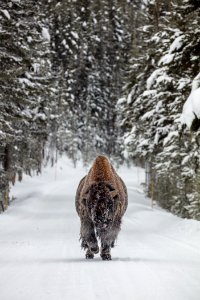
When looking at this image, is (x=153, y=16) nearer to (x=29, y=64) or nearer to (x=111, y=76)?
(x=29, y=64)

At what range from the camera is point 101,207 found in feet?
26.6

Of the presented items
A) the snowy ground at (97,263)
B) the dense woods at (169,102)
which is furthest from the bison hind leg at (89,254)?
the dense woods at (169,102)

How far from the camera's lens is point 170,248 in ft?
35.9

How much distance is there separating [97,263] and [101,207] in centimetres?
94

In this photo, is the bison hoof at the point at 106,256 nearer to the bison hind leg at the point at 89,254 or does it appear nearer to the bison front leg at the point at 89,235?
the bison front leg at the point at 89,235

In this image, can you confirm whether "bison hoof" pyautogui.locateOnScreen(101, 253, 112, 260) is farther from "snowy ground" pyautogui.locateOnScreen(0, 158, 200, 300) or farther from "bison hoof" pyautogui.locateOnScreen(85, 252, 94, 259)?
"bison hoof" pyautogui.locateOnScreen(85, 252, 94, 259)

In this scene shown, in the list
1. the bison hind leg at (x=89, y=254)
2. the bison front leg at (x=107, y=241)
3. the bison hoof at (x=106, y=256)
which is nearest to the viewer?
the bison front leg at (x=107, y=241)

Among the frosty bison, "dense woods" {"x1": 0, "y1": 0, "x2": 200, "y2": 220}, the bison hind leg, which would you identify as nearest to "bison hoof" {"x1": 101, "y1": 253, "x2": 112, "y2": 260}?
the frosty bison

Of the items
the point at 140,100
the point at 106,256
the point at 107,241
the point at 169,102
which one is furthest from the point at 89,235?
the point at 140,100

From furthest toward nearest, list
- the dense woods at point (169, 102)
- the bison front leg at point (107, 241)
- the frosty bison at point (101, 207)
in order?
1. the dense woods at point (169, 102)
2. the bison front leg at point (107, 241)
3. the frosty bison at point (101, 207)

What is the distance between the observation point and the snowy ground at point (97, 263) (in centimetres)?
597

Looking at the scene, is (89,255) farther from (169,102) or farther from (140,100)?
(140,100)

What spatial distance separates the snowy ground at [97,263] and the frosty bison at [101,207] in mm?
380

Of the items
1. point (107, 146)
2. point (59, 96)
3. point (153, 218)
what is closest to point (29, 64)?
point (153, 218)
